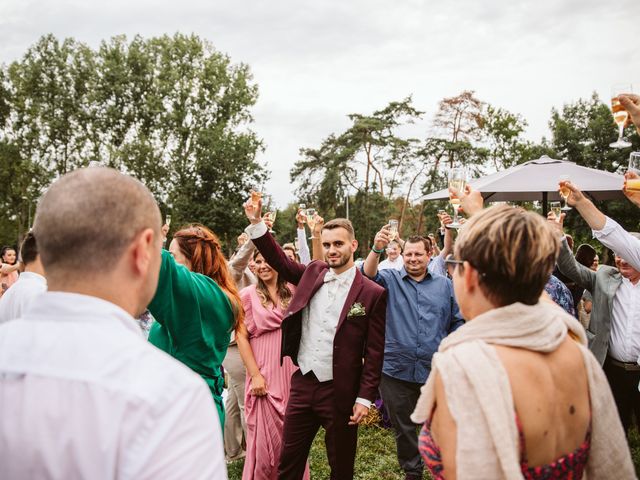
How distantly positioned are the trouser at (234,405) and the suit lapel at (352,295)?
2.29m

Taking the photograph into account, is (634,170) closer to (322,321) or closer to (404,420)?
(322,321)

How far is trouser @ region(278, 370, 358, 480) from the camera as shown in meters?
3.96

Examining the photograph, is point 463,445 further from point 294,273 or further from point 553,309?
point 294,273

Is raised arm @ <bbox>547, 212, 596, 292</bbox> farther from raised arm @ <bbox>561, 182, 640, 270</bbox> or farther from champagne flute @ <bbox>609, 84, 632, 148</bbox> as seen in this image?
raised arm @ <bbox>561, 182, 640, 270</bbox>

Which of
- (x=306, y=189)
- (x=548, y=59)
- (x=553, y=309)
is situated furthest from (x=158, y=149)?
(x=553, y=309)

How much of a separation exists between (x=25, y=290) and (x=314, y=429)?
2428 mm

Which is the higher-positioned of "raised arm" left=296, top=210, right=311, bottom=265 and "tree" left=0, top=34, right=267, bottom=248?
"tree" left=0, top=34, right=267, bottom=248

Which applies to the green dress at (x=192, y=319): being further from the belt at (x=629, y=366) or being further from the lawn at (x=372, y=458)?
the belt at (x=629, y=366)

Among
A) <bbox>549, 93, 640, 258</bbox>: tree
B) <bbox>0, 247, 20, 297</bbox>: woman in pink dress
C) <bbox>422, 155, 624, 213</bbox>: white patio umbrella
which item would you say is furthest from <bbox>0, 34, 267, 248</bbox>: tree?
<bbox>422, 155, 624, 213</bbox>: white patio umbrella

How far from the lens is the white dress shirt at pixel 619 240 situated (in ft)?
10.8

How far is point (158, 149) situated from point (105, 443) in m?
34.1

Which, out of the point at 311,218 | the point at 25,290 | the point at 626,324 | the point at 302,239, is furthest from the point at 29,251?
the point at 626,324

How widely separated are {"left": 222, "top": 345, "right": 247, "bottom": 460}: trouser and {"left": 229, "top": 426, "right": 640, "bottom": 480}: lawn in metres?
0.18

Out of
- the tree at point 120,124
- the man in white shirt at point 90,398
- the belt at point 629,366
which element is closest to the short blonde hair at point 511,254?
the man in white shirt at point 90,398
